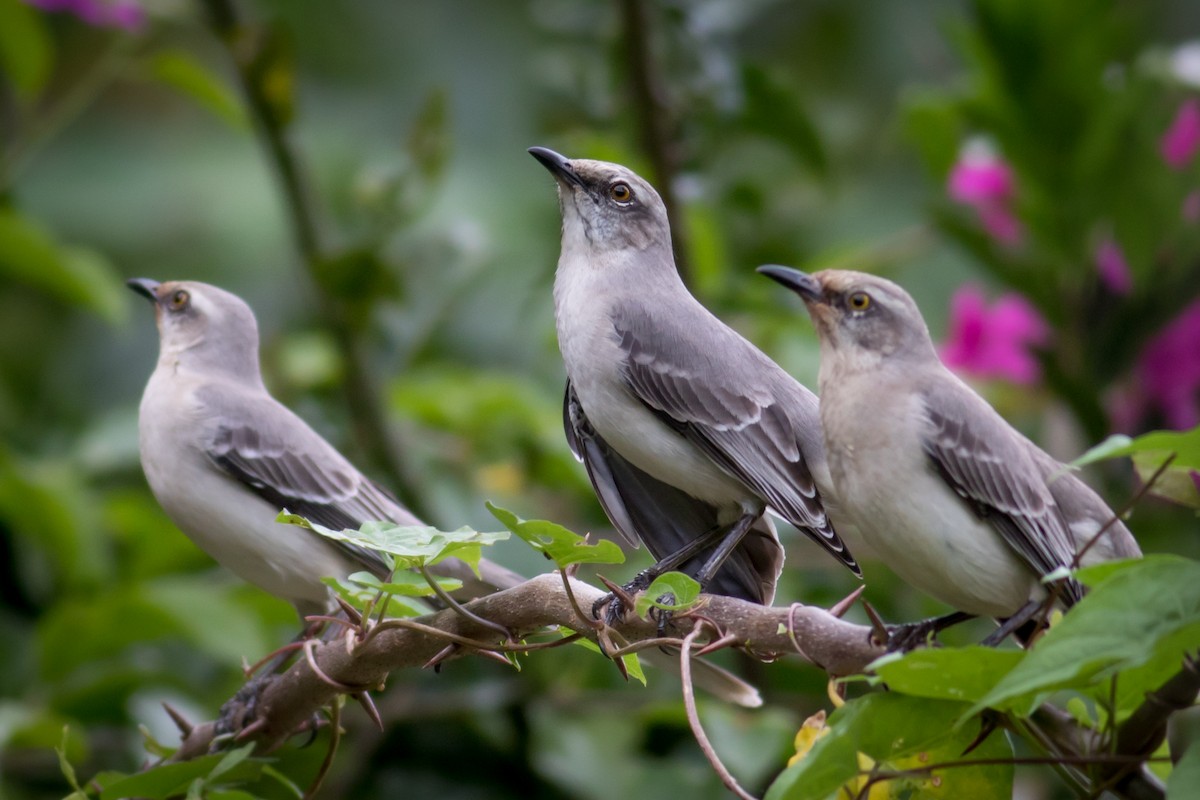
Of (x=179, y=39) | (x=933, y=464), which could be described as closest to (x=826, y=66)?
(x=179, y=39)

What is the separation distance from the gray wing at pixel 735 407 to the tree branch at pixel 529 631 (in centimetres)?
50

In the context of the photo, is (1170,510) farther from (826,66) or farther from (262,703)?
(826,66)

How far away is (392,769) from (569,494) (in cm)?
133

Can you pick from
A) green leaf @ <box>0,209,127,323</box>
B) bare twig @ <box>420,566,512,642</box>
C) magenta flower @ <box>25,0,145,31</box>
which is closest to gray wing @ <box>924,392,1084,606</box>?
bare twig @ <box>420,566,512,642</box>

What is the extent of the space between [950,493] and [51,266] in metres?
4.01

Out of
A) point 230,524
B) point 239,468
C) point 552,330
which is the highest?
point 239,468

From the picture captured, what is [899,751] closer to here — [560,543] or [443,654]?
[560,543]

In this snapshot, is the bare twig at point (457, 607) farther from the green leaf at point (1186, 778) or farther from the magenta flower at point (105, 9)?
the magenta flower at point (105, 9)

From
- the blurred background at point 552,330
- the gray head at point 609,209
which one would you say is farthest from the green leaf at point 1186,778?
the blurred background at point 552,330

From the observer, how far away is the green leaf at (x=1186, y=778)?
1.67m

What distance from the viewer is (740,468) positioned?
284cm

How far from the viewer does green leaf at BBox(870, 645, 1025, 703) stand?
1.79 meters

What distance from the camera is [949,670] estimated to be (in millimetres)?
1823

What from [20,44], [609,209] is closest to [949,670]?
[609,209]
